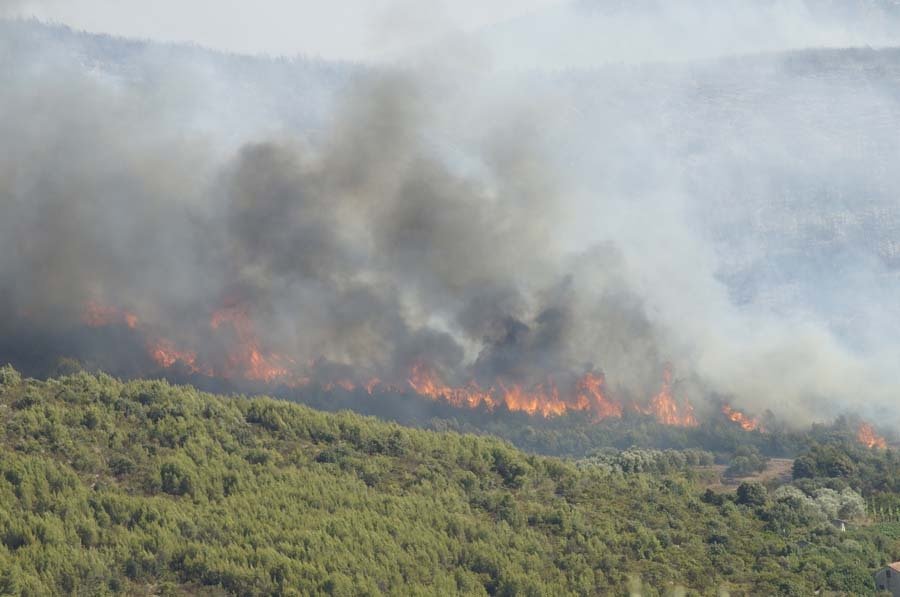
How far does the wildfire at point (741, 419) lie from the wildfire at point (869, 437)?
380 inches

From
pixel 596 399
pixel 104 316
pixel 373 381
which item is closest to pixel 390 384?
pixel 373 381

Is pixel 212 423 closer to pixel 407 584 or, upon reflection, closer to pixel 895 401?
pixel 407 584

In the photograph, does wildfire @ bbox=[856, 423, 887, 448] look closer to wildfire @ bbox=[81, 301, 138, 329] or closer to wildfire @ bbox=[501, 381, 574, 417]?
wildfire @ bbox=[501, 381, 574, 417]

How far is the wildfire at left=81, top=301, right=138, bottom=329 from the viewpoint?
101 m

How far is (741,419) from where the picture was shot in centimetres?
10738

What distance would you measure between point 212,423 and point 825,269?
166 meters

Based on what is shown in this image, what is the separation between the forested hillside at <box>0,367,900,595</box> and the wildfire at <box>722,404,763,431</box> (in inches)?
1477

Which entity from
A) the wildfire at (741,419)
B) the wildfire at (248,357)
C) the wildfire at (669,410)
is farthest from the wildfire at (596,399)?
the wildfire at (248,357)

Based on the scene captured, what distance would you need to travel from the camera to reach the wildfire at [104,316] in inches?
3989

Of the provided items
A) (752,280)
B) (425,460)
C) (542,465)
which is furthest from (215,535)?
(752,280)

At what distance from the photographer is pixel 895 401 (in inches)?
4879

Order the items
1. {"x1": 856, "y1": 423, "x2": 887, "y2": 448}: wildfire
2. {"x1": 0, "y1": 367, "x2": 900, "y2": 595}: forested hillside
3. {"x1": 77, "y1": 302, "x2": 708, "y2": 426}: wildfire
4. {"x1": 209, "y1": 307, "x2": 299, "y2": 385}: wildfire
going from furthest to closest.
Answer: {"x1": 856, "y1": 423, "x2": 887, "y2": 448}: wildfire → {"x1": 209, "y1": 307, "x2": 299, "y2": 385}: wildfire → {"x1": 77, "y1": 302, "x2": 708, "y2": 426}: wildfire → {"x1": 0, "y1": 367, "x2": 900, "y2": 595}: forested hillside

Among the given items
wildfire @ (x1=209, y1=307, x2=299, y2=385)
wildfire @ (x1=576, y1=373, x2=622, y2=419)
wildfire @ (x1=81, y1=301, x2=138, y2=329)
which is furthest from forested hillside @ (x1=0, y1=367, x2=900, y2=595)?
wildfire @ (x1=81, y1=301, x2=138, y2=329)

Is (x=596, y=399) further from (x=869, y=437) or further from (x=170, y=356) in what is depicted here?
(x=170, y=356)
